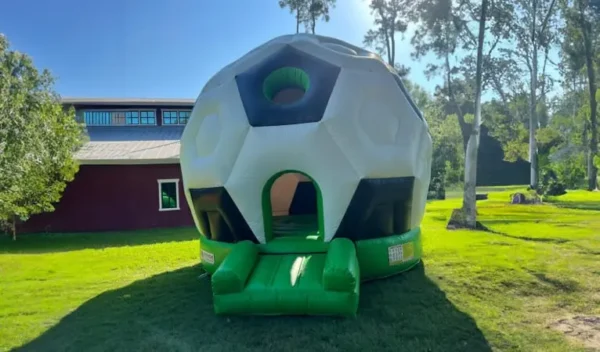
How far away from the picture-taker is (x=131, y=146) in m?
18.8

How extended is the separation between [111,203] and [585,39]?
26.6 m

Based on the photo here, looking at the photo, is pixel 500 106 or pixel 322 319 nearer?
pixel 322 319

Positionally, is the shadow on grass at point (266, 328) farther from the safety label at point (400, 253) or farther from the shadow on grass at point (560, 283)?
the shadow on grass at point (560, 283)

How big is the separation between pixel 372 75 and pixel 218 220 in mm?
3204

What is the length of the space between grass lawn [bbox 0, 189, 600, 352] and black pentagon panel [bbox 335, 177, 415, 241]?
0.80 metres

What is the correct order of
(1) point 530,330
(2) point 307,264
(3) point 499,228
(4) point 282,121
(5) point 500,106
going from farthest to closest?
(5) point 500,106
(3) point 499,228
(4) point 282,121
(2) point 307,264
(1) point 530,330

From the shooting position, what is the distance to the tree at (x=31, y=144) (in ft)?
32.3

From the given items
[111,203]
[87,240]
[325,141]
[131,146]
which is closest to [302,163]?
[325,141]

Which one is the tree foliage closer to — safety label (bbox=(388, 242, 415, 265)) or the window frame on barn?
the window frame on barn

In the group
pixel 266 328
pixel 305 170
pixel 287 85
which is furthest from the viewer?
pixel 287 85

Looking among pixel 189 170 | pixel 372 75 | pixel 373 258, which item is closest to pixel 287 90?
pixel 372 75

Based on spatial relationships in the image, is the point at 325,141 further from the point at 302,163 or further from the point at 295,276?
the point at 295,276

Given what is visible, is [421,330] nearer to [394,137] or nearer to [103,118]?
[394,137]

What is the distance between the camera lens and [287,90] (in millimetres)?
7980
